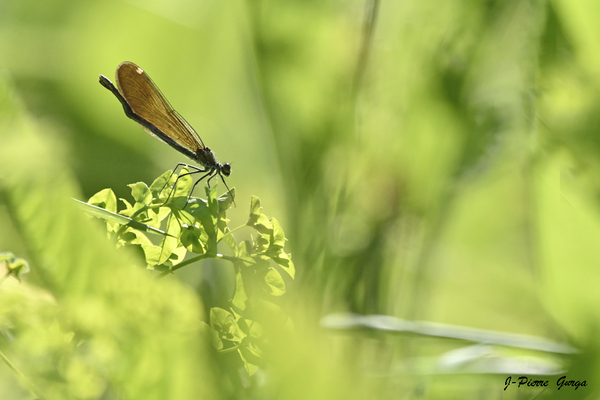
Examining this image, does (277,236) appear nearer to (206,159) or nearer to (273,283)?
(273,283)

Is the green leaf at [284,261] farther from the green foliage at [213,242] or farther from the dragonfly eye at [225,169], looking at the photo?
the dragonfly eye at [225,169]

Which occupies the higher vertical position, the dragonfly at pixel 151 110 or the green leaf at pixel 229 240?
the dragonfly at pixel 151 110

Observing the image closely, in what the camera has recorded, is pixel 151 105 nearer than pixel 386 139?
Yes

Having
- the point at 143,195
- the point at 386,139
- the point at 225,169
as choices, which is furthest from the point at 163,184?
the point at 386,139

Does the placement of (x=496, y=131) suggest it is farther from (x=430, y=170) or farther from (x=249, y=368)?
(x=249, y=368)

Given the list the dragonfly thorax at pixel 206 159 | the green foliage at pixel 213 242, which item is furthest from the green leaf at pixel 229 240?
the dragonfly thorax at pixel 206 159

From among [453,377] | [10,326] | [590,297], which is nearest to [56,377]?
[10,326]

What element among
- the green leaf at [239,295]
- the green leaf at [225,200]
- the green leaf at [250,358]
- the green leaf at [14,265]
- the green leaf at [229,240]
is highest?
the green leaf at [225,200]
